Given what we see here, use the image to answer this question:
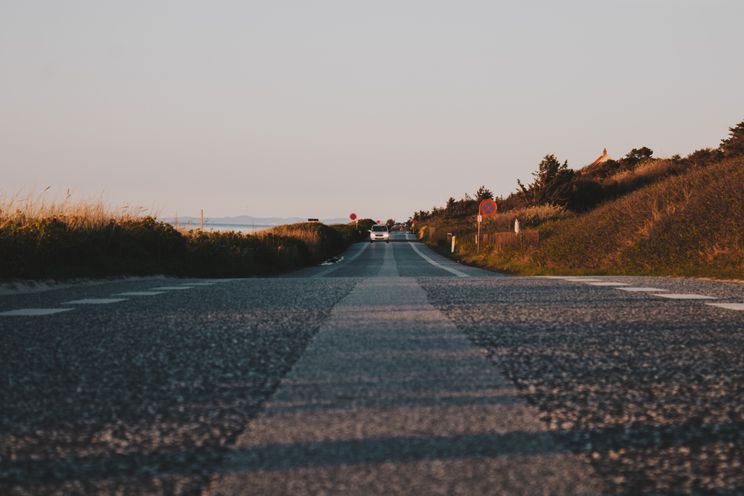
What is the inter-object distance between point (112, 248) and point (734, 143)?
37.1 m

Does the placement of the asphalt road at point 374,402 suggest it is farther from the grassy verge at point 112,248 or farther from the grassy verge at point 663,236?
the grassy verge at point 663,236

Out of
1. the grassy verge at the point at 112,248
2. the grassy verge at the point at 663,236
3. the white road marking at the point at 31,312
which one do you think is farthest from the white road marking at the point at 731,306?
the grassy verge at the point at 112,248

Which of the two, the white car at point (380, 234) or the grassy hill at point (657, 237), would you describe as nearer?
the grassy hill at point (657, 237)

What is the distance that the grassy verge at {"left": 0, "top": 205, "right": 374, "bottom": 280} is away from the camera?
40.2 ft

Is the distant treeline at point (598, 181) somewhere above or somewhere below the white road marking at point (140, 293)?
above

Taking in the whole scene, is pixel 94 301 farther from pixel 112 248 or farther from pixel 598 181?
pixel 598 181

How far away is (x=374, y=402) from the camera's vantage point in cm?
355

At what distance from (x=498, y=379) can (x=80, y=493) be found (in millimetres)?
2313

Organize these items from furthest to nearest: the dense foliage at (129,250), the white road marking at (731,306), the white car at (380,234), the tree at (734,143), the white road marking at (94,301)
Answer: the white car at (380,234), the tree at (734,143), the dense foliage at (129,250), the white road marking at (94,301), the white road marking at (731,306)

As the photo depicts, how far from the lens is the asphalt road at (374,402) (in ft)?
8.39

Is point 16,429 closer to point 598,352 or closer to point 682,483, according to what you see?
point 682,483

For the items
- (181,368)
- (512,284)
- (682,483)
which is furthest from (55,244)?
(682,483)

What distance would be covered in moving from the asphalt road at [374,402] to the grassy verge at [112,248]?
562cm

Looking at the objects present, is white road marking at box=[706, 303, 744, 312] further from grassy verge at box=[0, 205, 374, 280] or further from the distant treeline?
the distant treeline
